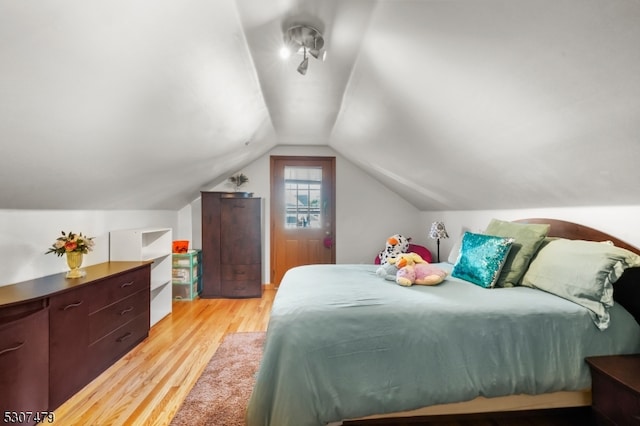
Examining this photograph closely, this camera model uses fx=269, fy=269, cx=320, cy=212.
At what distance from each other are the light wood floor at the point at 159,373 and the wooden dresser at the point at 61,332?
115mm

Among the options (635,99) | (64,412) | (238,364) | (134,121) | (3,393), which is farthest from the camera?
(238,364)

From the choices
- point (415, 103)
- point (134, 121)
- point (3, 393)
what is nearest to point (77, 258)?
point (3, 393)

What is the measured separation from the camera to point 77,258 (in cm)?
199

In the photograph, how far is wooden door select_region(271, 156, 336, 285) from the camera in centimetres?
427

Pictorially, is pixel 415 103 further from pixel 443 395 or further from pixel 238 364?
pixel 238 364

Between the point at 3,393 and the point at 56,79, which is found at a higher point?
the point at 56,79

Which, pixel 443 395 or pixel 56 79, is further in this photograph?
pixel 443 395

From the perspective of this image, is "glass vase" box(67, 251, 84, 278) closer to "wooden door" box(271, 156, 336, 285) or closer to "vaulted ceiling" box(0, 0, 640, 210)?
"vaulted ceiling" box(0, 0, 640, 210)

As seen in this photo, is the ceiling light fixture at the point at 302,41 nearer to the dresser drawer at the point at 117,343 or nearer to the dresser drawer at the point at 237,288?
the dresser drawer at the point at 117,343

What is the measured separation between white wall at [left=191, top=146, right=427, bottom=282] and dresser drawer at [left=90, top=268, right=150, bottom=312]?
1.99m

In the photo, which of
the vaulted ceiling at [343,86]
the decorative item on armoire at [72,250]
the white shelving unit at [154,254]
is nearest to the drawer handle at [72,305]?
the decorative item on armoire at [72,250]

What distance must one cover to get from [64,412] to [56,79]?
186cm

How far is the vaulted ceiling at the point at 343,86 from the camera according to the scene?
3.51 feet

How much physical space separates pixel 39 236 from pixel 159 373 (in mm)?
1331
